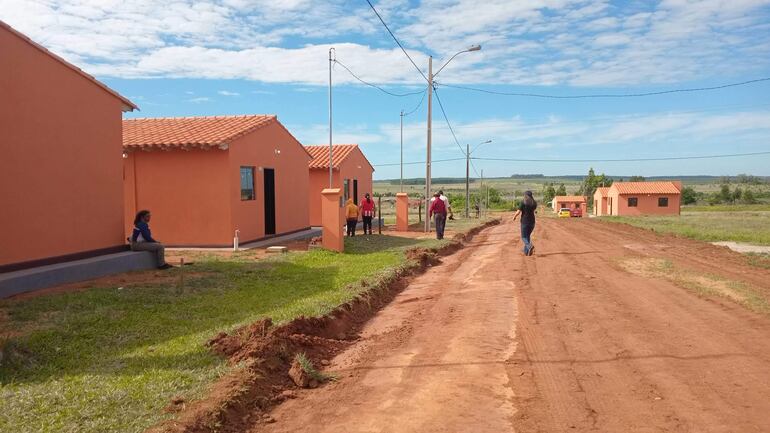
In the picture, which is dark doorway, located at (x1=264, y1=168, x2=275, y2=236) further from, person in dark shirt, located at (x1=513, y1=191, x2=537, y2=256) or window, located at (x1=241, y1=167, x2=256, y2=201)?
person in dark shirt, located at (x1=513, y1=191, x2=537, y2=256)

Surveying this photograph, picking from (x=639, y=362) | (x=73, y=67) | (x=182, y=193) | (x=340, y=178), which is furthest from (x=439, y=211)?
(x=639, y=362)

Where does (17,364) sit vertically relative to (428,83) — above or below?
below

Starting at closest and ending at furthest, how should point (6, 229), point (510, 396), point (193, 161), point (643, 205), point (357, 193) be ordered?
1. point (510, 396)
2. point (6, 229)
3. point (193, 161)
4. point (357, 193)
5. point (643, 205)

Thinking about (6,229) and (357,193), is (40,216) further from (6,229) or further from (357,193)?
(357,193)

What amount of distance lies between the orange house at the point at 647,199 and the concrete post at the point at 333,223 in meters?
56.0

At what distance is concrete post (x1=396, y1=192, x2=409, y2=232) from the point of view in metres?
26.2

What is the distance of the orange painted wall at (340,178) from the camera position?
26513 mm

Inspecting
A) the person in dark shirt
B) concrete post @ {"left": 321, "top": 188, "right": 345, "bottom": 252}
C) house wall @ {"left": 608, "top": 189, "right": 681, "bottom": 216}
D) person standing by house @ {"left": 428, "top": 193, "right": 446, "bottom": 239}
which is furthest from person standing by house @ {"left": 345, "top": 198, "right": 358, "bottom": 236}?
house wall @ {"left": 608, "top": 189, "right": 681, "bottom": 216}

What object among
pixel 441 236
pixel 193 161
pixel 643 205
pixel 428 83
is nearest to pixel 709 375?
pixel 193 161

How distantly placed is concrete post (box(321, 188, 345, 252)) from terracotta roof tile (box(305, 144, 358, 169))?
10482 millimetres

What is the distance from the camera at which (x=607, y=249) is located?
17.5 m

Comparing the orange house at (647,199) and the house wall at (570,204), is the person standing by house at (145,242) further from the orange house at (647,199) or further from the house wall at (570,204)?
the house wall at (570,204)

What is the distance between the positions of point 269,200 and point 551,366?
14.8 meters

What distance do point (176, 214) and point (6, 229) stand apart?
705cm
